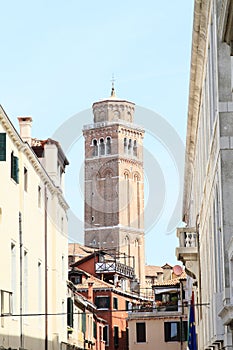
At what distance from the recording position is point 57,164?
39.6m

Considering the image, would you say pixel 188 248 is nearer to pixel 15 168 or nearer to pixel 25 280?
pixel 25 280

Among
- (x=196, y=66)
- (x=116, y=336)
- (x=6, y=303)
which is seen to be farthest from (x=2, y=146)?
(x=116, y=336)

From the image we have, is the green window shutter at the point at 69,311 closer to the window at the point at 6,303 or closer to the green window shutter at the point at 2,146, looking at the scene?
the window at the point at 6,303

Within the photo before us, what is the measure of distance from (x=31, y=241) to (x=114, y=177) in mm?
119885

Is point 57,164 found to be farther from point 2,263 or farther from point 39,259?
point 2,263

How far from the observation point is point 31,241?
105 ft

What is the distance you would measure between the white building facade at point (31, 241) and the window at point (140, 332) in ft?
94.8

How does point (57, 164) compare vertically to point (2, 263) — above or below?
above

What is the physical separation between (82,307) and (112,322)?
871 inches

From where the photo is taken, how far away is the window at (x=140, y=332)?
68938 mm

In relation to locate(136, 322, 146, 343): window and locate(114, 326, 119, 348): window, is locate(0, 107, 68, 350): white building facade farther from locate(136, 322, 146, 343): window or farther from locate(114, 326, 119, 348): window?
locate(114, 326, 119, 348): window

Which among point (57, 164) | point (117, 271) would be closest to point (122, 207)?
point (117, 271)

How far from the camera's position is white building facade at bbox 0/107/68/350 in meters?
27.5

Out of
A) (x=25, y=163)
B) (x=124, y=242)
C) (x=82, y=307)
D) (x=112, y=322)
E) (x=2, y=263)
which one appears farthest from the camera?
(x=124, y=242)
